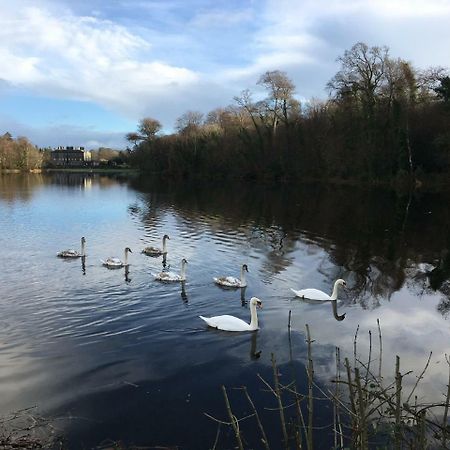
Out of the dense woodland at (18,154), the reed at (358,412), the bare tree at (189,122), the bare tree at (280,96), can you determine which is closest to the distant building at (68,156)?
the dense woodland at (18,154)

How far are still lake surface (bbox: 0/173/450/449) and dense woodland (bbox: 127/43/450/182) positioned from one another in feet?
86.7

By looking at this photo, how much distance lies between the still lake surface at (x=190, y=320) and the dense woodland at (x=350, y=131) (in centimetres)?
2642

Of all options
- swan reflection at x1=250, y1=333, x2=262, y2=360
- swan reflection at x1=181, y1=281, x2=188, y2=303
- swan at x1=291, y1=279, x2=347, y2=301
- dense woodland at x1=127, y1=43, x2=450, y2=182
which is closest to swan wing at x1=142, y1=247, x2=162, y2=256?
swan reflection at x1=181, y1=281, x2=188, y2=303

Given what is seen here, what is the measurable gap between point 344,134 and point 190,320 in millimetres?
48925

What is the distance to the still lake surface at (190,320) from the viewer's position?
295 inches

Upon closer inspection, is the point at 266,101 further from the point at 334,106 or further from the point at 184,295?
the point at 184,295

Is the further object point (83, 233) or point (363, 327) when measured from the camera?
point (83, 233)

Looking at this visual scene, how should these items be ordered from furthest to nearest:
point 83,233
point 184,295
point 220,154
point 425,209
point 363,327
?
point 220,154, point 425,209, point 83,233, point 184,295, point 363,327

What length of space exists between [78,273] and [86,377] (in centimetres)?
822

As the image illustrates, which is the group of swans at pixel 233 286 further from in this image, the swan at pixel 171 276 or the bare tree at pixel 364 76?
the bare tree at pixel 364 76

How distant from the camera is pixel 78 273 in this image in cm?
1625

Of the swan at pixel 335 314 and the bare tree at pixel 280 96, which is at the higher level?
the bare tree at pixel 280 96

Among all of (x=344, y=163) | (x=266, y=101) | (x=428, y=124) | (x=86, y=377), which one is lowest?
(x=86, y=377)

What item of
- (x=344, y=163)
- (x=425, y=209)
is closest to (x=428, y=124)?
(x=344, y=163)
